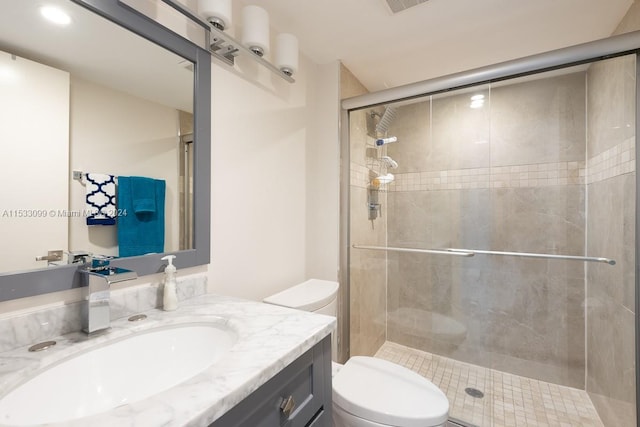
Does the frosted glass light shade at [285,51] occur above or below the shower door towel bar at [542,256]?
above

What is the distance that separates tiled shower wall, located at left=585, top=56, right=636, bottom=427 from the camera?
133 centimetres

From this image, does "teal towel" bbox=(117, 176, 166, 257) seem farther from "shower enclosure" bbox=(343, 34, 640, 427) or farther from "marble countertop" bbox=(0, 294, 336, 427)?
"shower enclosure" bbox=(343, 34, 640, 427)

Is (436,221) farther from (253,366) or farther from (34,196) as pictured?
(34,196)

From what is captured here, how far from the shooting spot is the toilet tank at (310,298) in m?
1.32

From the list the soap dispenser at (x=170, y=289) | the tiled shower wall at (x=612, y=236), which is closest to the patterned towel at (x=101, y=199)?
the soap dispenser at (x=170, y=289)

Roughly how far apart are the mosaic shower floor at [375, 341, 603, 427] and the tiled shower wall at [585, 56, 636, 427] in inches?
4.3

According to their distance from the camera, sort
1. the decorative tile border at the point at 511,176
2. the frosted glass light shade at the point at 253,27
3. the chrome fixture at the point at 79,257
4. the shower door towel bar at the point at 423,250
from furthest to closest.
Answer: the shower door towel bar at the point at 423,250, the decorative tile border at the point at 511,176, the frosted glass light shade at the point at 253,27, the chrome fixture at the point at 79,257

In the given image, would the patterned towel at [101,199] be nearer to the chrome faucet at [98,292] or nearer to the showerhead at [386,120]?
the chrome faucet at [98,292]

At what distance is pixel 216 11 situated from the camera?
3.38ft

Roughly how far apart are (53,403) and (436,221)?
1.94 meters

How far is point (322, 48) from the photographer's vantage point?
5.74 feet

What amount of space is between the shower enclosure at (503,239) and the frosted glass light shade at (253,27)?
2.64 feet

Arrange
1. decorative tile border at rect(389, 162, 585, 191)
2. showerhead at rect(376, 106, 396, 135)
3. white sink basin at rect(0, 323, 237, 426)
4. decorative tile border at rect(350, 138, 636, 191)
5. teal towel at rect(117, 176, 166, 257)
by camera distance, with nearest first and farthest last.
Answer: white sink basin at rect(0, 323, 237, 426)
teal towel at rect(117, 176, 166, 257)
decorative tile border at rect(350, 138, 636, 191)
decorative tile border at rect(389, 162, 585, 191)
showerhead at rect(376, 106, 396, 135)

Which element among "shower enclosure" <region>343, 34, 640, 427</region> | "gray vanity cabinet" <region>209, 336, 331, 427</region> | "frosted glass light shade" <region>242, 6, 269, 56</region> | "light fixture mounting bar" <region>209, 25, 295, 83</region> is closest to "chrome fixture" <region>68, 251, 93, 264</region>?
"gray vanity cabinet" <region>209, 336, 331, 427</region>
